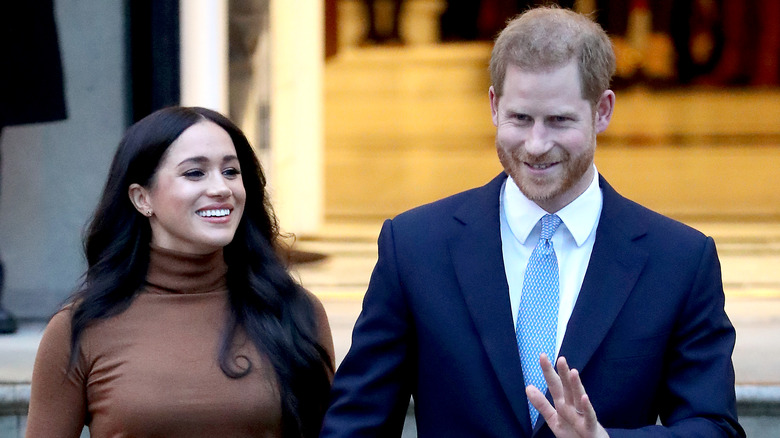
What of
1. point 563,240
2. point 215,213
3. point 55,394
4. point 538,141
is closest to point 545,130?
point 538,141

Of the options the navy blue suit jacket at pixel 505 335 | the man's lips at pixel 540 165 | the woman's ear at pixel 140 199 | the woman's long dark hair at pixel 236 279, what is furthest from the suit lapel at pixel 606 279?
the woman's ear at pixel 140 199

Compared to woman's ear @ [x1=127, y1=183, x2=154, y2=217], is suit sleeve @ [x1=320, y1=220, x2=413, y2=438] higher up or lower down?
lower down

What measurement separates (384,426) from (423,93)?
931cm

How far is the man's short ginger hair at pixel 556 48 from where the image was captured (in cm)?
228

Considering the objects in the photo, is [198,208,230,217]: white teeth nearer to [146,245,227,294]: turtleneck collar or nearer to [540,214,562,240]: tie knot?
[146,245,227,294]: turtleneck collar

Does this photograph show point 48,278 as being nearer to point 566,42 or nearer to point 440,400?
point 440,400

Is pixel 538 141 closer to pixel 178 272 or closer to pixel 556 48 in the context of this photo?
pixel 556 48

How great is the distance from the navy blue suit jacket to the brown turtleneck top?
0.32 meters

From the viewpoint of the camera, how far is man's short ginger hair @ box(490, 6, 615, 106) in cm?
228

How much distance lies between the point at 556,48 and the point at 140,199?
121 centimetres

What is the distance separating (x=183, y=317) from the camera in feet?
9.49

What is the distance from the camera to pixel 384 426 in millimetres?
2498

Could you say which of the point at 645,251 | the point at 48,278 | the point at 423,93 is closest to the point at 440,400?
the point at 645,251

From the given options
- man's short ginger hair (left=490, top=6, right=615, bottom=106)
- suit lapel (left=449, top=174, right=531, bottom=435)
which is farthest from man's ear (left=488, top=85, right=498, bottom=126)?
suit lapel (left=449, top=174, right=531, bottom=435)
